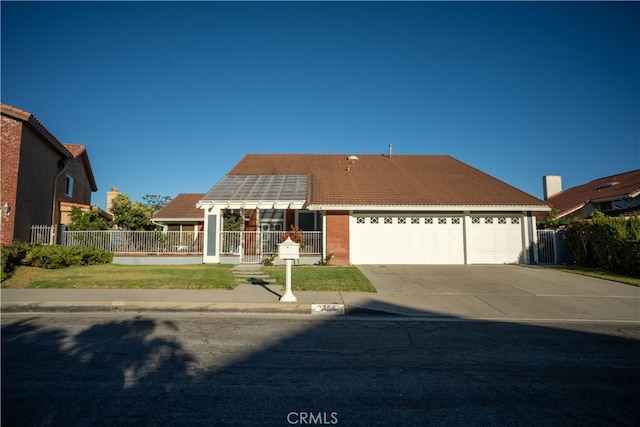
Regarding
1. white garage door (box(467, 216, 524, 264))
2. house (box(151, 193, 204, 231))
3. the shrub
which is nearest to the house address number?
the shrub

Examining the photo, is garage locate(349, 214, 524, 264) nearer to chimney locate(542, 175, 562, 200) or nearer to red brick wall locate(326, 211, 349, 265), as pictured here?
red brick wall locate(326, 211, 349, 265)

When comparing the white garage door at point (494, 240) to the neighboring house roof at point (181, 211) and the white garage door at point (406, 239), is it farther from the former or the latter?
the neighboring house roof at point (181, 211)

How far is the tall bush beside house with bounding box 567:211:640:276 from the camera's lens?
12.0 metres

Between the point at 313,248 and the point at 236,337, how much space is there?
10.6 metres

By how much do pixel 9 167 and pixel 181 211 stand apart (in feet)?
35.5

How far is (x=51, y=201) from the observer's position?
18.6 meters

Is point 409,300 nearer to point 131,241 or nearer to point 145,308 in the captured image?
point 145,308

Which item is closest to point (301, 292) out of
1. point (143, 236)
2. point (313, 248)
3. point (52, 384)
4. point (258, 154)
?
point (52, 384)

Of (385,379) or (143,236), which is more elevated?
(143,236)

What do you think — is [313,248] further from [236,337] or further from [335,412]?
[335,412]

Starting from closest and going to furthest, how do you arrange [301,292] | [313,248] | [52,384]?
[52,384]
[301,292]
[313,248]

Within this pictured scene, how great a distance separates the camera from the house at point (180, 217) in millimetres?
24391

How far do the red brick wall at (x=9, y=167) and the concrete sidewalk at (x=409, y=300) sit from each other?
7924 millimetres

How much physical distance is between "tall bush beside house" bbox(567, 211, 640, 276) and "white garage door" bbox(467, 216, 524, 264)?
2209 mm
